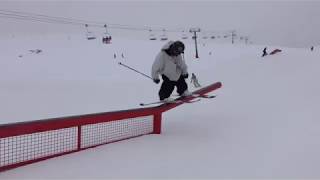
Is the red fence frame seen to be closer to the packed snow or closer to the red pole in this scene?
the red pole

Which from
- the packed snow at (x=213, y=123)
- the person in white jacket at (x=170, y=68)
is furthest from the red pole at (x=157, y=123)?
the person in white jacket at (x=170, y=68)

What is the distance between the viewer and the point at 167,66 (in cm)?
680

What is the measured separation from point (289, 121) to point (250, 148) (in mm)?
2079

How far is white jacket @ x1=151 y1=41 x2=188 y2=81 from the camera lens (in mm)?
6746

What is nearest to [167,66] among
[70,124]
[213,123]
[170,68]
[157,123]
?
[170,68]

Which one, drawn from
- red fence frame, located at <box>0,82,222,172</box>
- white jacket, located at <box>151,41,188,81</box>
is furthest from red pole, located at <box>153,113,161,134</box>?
white jacket, located at <box>151,41,188,81</box>

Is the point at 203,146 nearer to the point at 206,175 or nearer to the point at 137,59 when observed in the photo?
the point at 206,175

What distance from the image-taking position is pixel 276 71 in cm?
1609

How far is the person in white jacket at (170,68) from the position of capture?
671 centimetres

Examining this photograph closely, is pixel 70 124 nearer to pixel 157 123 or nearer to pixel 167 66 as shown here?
pixel 157 123

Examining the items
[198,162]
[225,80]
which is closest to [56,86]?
[225,80]

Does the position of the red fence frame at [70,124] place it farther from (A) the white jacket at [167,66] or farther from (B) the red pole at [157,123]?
(A) the white jacket at [167,66]

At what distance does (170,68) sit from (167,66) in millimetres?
62

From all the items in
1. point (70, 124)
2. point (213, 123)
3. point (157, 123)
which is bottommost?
point (213, 123)
